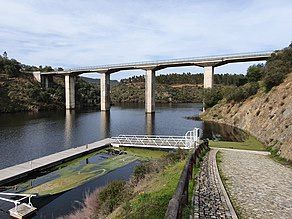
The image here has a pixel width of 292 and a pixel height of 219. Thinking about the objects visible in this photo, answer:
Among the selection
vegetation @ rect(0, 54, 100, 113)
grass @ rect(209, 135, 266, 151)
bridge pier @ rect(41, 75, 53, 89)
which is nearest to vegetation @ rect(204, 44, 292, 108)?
grass @ rect(209, 135, 266, 151)

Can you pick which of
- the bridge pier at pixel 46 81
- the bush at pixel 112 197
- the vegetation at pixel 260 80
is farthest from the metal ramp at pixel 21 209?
the bridge pier at pixel 46 81

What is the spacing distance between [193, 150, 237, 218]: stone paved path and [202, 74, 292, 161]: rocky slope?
10.1 metres

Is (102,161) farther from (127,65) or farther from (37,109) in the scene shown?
(37,109)

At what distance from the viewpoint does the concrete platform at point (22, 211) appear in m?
14.1

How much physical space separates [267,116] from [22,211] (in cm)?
3396

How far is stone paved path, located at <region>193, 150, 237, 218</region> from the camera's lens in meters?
7.40

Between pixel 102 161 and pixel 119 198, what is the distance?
14120 millimetres

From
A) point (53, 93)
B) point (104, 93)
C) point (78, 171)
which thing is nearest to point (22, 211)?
point (78, 171)

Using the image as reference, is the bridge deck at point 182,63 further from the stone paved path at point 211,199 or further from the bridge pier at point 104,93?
the stone paved path at point 211,199

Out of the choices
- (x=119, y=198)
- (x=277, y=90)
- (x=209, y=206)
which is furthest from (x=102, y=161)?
(x=277, y=90)

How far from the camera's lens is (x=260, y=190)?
33.7 ft

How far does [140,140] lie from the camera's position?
32438mm

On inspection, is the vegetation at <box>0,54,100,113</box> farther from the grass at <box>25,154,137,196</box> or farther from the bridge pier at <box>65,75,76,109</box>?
the grass at <box>25,154,137,196</box>

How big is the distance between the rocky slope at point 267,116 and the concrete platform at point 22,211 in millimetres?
16692
